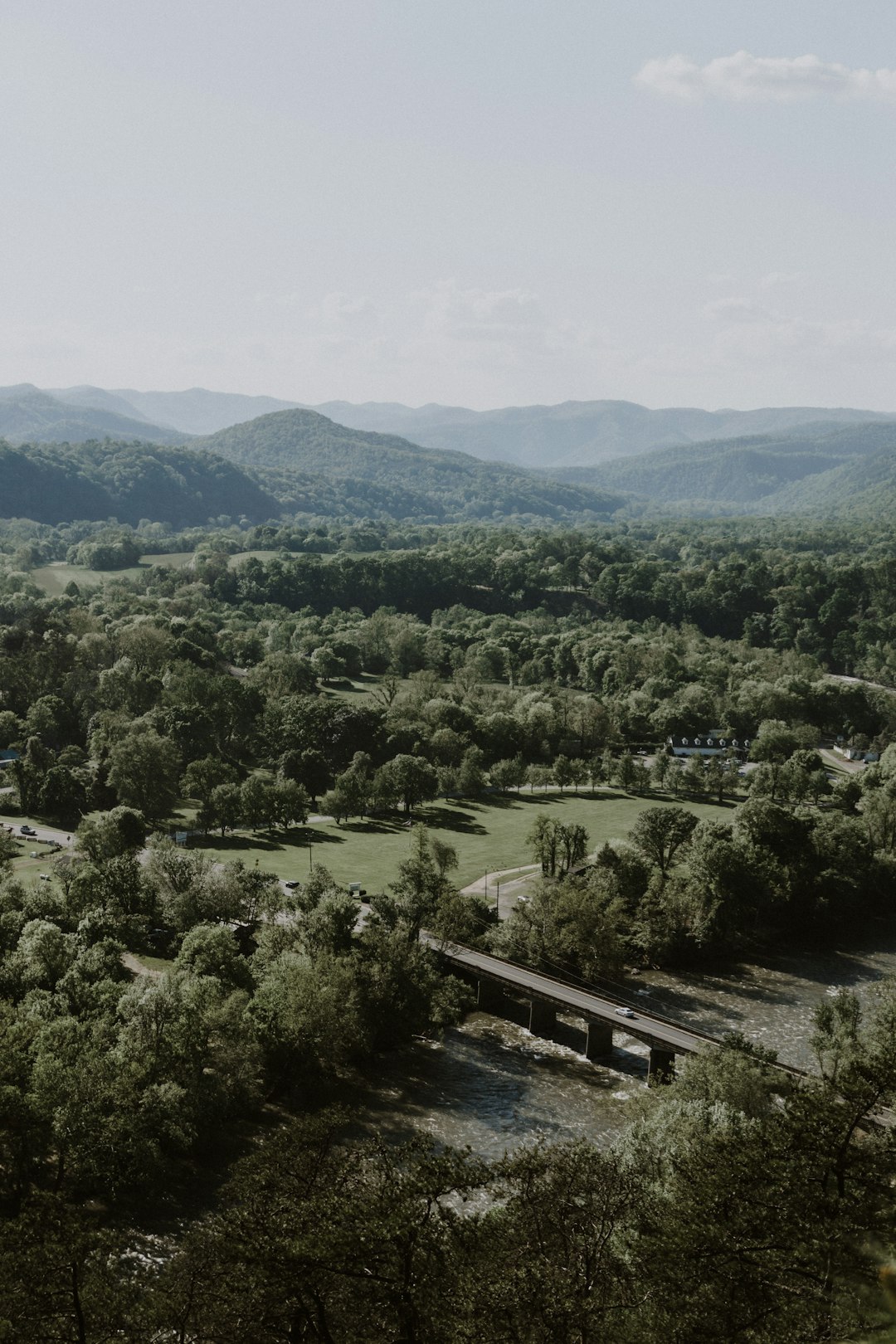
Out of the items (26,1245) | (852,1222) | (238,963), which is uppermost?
(852,1222)

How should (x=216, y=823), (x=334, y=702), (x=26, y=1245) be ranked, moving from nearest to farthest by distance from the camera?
(x=26, y=1245) < (x=216, y=823) < (x=334, y=702)

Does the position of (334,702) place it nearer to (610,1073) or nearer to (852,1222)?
(610,1073)

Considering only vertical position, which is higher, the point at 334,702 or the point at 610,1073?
the point at 334,702

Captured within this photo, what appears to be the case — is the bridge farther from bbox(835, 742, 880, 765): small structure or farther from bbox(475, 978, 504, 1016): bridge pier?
bbox(835, 742, 880, 765): small structure

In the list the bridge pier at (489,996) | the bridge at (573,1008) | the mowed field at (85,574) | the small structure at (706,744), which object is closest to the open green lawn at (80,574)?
the mowed field at (85,574)

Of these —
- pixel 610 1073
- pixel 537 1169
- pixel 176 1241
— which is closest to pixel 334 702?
pixel 610 1073

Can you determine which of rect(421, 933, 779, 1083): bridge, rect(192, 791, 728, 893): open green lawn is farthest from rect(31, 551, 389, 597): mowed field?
rect(421, 933, 779, 1083): bridge
